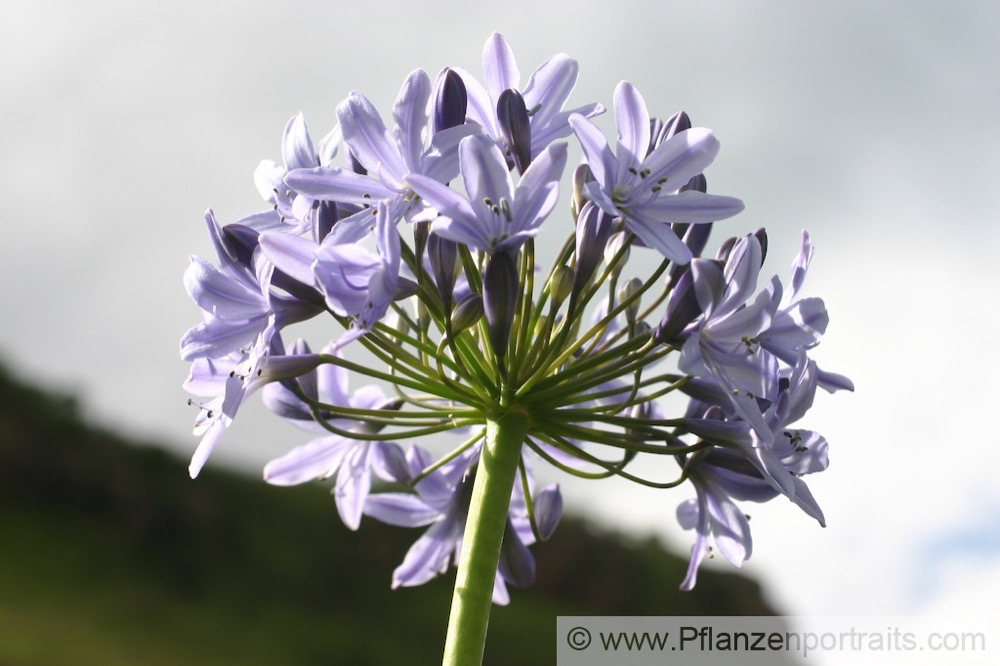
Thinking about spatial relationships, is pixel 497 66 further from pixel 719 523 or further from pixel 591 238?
pixel 719 523

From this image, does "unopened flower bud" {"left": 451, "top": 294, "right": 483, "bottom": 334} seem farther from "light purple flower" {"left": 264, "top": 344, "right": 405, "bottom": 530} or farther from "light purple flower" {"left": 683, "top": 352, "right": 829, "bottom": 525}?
"light purple flower" {"left": 264, "top": 344, "right": 405, "bottom": 530}

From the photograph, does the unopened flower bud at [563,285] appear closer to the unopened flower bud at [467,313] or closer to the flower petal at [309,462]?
the unopened flower bud at [467,313]

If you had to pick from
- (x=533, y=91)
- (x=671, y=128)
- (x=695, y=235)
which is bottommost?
(x=695, y=235)

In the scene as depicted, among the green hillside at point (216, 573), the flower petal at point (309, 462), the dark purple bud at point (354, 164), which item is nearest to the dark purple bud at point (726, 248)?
the dark purple bud at point (354, 164)

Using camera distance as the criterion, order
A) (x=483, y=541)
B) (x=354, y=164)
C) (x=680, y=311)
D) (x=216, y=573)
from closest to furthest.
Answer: (x=680, y=311), (x=483, y=541), (x=354, y=164), (x=216, y=573)

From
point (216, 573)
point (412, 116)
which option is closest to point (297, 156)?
point (412, 116)

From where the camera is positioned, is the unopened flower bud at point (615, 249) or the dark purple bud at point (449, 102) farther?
the unopened flower bud at point (615, 249)
